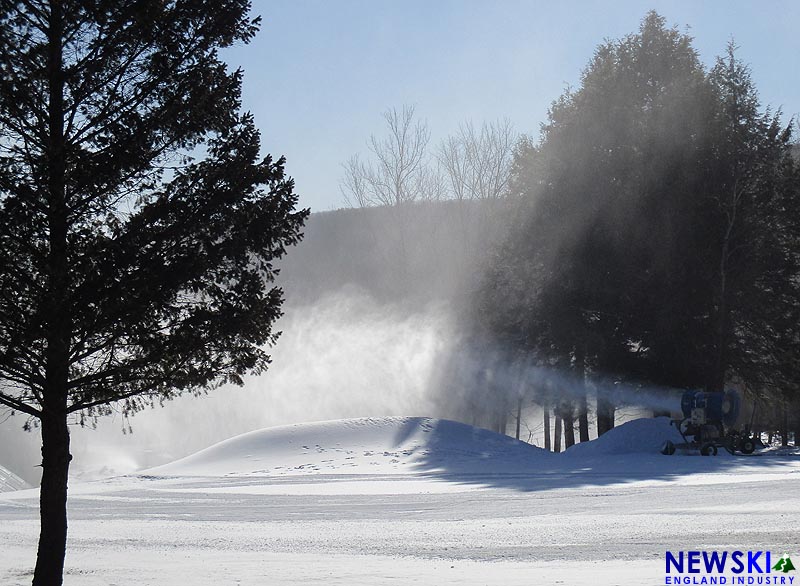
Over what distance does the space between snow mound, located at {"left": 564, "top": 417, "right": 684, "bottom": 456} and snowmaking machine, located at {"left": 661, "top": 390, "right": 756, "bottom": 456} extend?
55 centimetres

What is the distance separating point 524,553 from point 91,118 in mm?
7234

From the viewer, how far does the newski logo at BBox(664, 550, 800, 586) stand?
8.92 meters

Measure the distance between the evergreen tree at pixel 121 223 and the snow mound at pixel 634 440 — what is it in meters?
22.7

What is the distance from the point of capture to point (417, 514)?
16.7 m

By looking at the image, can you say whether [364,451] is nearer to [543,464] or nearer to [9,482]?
[543,464]

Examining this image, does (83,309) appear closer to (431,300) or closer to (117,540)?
(117,540)

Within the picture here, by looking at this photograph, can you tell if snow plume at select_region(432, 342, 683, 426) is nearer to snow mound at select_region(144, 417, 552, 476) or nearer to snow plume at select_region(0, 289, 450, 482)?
snow plume at select_region(0, 289, 450, 482)

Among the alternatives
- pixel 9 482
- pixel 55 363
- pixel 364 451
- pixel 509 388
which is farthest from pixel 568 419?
pixel 55 363

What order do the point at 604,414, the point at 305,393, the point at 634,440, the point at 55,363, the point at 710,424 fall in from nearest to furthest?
the point at 55,363 → the point at 710,424 → the point at 634,440 → the point at 604,414 → the point at 305,393

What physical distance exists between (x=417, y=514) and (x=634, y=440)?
16.8 m

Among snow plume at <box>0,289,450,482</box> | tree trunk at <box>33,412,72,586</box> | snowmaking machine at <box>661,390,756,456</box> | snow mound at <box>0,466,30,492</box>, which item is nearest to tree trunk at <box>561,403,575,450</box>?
snowmaking machine at <box>661,390,756,456</box>

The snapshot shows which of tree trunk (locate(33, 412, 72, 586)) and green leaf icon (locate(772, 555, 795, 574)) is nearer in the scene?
green leaf icon (locate(772, 555, 795, 574))

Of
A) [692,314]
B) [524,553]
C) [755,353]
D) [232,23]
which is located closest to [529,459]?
[692,314]

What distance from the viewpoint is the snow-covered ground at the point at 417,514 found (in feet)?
35.0
